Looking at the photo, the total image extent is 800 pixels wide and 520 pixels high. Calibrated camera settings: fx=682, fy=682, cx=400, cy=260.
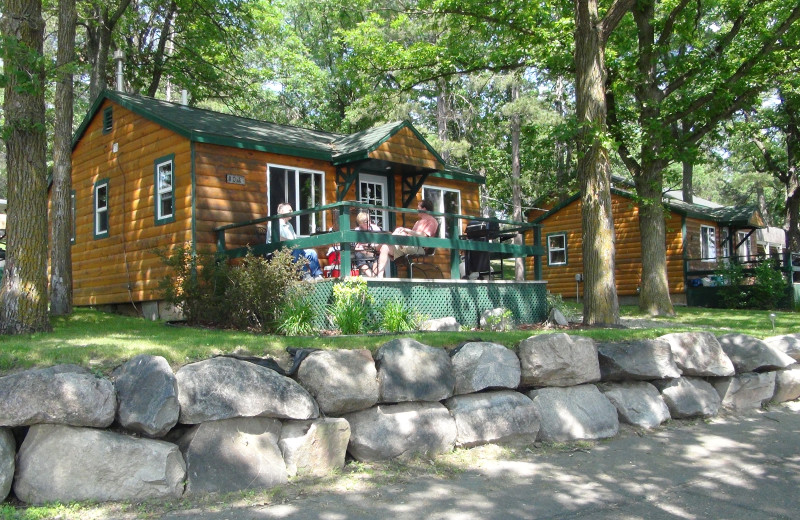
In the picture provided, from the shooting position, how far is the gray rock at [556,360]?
697 cm

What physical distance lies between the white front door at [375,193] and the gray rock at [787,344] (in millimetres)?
7835

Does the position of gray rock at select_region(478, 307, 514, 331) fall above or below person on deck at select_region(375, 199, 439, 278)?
below

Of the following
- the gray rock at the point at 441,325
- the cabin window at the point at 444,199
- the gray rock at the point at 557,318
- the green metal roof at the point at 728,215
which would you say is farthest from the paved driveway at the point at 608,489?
the green metal roof at the point at 728,215

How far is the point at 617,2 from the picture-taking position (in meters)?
10.3

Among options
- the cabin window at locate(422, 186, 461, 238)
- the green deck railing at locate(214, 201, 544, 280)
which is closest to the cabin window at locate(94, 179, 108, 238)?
the green deck railing at locate(214, 201, 544, 280)

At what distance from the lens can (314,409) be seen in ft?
18.5

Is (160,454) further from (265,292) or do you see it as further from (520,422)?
(265,292)

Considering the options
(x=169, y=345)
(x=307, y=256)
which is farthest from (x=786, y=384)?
(x=169, y=345)

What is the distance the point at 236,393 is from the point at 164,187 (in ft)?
28.3

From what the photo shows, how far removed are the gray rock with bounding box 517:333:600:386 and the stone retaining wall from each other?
1cm

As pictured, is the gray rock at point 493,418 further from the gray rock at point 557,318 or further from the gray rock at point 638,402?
the gray rock at point 557,318

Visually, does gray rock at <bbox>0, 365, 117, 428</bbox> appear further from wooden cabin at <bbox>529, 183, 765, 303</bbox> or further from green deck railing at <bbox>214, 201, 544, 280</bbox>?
wooden cabin at <bbox>529, 183, 765, 303</bbox>

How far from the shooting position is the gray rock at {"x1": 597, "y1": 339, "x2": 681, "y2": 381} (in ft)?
24.7

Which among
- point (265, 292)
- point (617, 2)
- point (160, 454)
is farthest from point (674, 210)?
point (160, 454)
